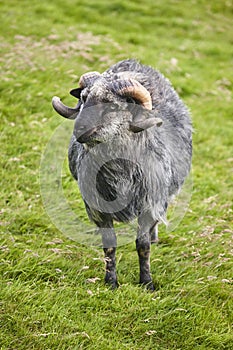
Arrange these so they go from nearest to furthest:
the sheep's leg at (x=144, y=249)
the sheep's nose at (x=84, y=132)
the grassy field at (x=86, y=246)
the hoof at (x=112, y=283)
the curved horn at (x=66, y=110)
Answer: the sheep's nose at (x=84, y=132), the grassy field at (x=86, y=246), the curved horn at (x=66, y=110), the hoof at (x=112, y=283), the sheep's leg at (x=144, y=249)

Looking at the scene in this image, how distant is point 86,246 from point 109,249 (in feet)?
1.92

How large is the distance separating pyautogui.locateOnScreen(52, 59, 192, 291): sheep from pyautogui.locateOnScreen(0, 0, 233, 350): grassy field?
0.42 meters

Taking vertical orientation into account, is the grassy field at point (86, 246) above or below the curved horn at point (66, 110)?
below

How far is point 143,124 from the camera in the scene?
14.4ft

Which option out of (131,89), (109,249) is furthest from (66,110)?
(109,249)

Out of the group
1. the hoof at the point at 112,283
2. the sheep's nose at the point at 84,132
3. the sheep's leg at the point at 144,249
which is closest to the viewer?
the sheep's nose at the point at 84,132

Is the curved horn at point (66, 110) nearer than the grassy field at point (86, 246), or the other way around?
the grassy field at point (86, 246)

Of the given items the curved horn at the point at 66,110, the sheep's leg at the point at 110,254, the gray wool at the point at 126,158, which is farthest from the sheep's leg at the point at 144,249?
the curved horn at the point at 66,110

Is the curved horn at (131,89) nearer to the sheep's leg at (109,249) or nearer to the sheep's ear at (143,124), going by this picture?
the sheep's ear at (143,124)

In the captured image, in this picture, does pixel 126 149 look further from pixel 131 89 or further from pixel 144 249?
pixel 144 249

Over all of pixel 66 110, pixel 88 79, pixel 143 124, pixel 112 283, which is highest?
pixel 88 79

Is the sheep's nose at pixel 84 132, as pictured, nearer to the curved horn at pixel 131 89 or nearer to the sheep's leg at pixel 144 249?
the curved horn at pixel 131 89

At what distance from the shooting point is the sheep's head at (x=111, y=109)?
4.16 metres

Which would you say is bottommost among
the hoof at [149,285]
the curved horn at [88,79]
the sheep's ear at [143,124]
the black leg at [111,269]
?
the hoof at [149,285]
